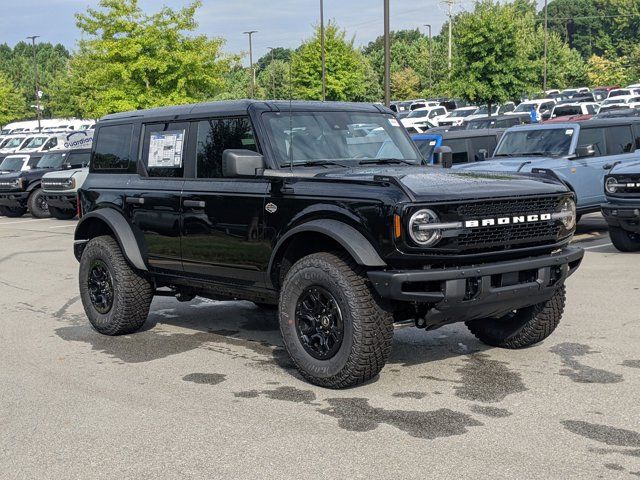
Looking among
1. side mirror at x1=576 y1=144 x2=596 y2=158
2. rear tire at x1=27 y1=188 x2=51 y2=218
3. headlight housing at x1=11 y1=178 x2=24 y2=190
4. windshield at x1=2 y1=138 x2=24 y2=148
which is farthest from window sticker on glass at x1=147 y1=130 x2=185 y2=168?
windshield at x1=2 y1=138 x2=24 y2=148

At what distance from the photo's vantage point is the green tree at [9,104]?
71.6 metres

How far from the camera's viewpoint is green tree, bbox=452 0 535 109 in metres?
38.1

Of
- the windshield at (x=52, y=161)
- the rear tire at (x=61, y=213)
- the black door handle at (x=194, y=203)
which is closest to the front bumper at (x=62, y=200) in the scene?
the rear tire at (x=61, y=213)

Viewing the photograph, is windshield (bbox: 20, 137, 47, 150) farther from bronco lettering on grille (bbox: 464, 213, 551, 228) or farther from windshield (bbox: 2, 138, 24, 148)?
bronco lettering on grille (bbox: 464, 213, 551, 228)

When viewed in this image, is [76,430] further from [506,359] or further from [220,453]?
[506,359]

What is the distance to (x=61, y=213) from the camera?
2406cm

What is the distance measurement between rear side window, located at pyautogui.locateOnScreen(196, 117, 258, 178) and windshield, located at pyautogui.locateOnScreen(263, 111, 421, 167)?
0.65 ft

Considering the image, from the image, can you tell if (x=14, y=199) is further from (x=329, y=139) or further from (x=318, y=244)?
(x=318, y=244)

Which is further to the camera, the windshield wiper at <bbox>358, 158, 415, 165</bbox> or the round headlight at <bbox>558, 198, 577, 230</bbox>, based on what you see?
the windshield wiper at <bbox>358, 158, 415, 165</bbox>

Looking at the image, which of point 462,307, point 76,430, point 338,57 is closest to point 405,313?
point 462,307

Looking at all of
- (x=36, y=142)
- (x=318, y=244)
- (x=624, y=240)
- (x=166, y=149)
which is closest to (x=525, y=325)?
(x=318, y=244)

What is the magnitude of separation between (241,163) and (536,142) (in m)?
9.95

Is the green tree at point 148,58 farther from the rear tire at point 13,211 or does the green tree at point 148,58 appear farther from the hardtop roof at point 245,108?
the hardtop roof at point 245,108

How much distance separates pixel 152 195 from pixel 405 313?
262cm
